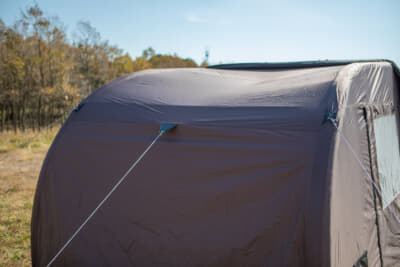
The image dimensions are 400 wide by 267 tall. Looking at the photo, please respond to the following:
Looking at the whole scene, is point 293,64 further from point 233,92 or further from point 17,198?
point 17,198

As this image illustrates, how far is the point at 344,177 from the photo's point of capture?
92.2 inches

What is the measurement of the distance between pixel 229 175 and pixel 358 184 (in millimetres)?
1062

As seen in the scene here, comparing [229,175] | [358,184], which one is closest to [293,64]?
[358,184]

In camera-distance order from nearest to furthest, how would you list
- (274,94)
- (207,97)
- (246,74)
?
(274,94)
(207,97)
(246,74)

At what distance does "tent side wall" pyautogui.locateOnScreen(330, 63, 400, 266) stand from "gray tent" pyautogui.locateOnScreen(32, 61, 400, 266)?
0.05 ft

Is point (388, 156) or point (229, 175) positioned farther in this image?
point (388, 156)

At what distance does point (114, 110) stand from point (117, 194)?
0.88 meters

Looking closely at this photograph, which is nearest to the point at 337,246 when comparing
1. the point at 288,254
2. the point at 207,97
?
the point at 288,254

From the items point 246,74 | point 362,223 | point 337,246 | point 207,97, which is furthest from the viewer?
point 246,74

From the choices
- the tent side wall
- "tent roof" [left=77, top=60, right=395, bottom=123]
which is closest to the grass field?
"tent roof" [left=77, top=60, right=395, bottom=123]

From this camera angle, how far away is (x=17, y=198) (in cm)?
536

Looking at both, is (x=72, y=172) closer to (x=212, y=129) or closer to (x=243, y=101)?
(x=212, y=129)

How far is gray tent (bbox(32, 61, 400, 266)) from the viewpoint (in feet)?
7.54

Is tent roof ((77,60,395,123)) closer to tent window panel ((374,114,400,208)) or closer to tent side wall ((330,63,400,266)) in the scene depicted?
tent side wall ((330,63,400,266))
